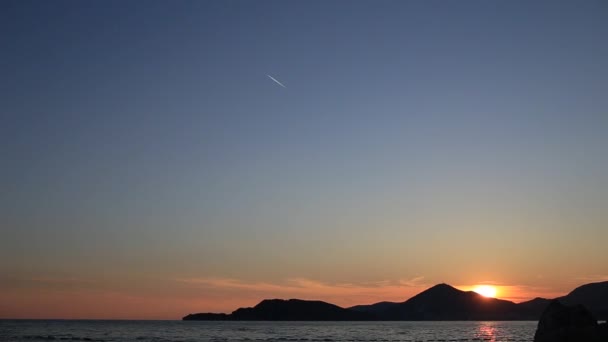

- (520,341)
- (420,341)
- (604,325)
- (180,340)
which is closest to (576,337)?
(604,325)

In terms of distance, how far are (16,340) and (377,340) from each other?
3097 inches

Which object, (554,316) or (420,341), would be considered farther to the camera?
(420,341)

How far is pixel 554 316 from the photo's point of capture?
62.6 meters

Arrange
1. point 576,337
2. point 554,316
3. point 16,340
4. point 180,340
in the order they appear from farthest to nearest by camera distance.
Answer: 1. point 180,340
2. point 16,340
3. point 554,316
4. point 576,337

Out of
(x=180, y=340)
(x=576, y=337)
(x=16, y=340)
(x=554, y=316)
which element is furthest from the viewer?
(x=180, y=340)

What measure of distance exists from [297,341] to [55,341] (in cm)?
5180

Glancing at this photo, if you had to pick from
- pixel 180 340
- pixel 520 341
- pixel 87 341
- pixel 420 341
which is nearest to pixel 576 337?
pixel 520 341

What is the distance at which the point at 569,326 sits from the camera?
59.6 m

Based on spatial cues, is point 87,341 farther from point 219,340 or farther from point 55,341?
point 219,340

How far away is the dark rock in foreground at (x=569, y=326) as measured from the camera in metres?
56.4

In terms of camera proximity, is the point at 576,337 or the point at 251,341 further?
the point at 251,341

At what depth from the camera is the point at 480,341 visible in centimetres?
13050

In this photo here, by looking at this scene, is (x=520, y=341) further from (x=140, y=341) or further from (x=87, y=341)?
(x=87, y=341)

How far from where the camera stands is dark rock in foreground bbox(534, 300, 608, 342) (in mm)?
56406
